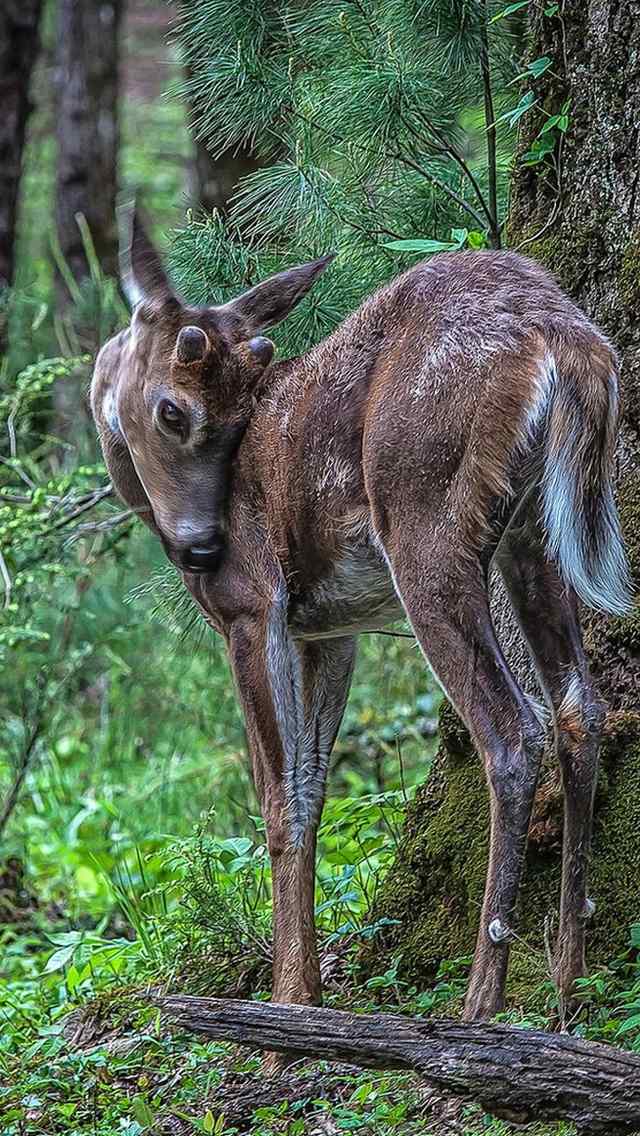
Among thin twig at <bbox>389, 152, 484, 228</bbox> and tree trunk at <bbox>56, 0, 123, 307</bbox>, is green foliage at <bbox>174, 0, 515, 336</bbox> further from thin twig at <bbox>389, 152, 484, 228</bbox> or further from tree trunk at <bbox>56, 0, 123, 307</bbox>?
tree trunk at <bbox>56, 0, 123, 307</bbox>

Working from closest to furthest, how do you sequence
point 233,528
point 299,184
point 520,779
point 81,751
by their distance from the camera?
point 520,779, point 233,528, point 299,184, point 81,751

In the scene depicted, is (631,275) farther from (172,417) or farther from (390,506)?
(172,417)

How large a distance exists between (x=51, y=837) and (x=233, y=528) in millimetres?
4880

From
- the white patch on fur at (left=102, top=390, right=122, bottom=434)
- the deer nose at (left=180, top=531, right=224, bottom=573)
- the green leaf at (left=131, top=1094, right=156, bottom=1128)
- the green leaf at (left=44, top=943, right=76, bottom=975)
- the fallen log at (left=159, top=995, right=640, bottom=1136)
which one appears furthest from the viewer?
the green leaf at (left=44, top=943, right=76, bottom=975)

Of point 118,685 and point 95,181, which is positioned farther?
point 95,181

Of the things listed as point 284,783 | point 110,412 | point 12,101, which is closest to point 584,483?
point 284,783

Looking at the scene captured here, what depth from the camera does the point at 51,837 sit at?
891 cm

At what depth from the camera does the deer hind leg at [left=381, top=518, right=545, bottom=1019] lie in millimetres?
3754

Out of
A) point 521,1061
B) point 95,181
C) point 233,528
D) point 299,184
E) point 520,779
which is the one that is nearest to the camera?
point 521,1061

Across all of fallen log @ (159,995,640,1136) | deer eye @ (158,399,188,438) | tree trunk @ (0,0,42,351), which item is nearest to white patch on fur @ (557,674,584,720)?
fallen log @ (159,995,640,1136)

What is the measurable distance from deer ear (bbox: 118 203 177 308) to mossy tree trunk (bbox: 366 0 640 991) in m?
1.18

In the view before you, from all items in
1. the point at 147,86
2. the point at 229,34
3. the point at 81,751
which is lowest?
the point at 81,751

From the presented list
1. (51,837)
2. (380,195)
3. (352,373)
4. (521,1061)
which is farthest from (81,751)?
(521,1061)

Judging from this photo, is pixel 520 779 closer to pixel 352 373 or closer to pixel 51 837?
pixel 352 373
